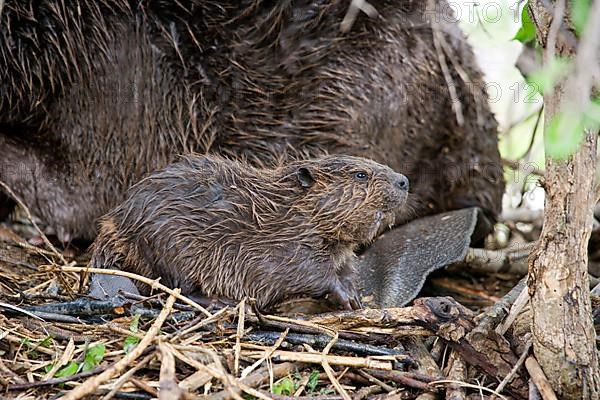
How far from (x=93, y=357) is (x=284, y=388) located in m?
0.46

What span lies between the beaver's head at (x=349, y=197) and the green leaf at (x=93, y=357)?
2.58ft

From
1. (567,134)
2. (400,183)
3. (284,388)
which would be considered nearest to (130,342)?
(284,388)

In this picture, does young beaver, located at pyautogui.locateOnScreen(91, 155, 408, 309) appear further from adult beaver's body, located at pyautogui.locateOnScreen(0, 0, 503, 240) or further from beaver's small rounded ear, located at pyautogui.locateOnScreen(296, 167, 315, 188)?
adult beaver's body, located at pyautogui.locateOnScreen(0, 0, 503, 240)

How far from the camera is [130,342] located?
2160mm

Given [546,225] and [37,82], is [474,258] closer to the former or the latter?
[546,225]

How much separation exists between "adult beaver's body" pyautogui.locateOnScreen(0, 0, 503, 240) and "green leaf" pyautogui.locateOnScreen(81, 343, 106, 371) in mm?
1286

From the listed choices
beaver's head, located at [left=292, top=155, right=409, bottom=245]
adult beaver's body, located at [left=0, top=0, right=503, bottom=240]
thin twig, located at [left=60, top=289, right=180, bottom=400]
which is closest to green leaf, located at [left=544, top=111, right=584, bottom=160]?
thin twig, located at [left=60, top=289, right=180, bottom=400]

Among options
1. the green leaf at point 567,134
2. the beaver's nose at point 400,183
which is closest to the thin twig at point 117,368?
the beaver's nose at point 400,183

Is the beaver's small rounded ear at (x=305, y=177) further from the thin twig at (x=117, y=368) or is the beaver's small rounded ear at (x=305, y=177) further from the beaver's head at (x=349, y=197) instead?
the thin twig at (x=117, y=368)

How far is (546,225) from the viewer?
2.10 meters

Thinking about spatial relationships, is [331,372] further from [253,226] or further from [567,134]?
Result: [567,134]

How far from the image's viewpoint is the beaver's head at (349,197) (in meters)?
2.65

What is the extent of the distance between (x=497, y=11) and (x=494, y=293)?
3.67 ft

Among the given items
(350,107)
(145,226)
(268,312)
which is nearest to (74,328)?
(145,226)
